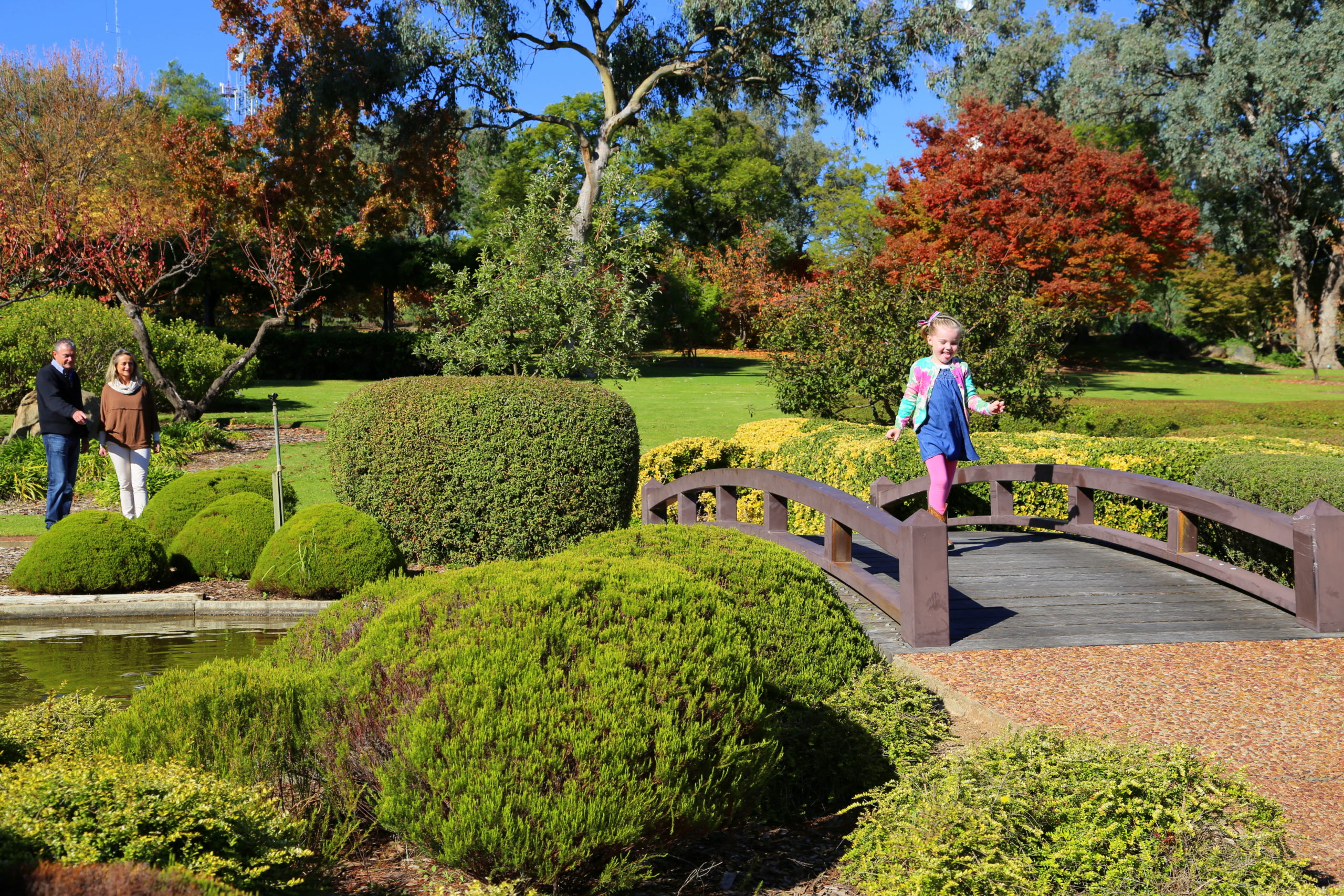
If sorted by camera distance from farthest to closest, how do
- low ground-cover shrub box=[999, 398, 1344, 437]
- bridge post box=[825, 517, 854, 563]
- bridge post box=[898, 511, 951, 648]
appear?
low ground-cover shrub box=[999, 398, 1344, 437]
bridge post box=[825, 517, 854, 563]
bridge post box=[898, 511, 951, 648]

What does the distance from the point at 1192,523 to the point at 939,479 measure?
1.83 metres

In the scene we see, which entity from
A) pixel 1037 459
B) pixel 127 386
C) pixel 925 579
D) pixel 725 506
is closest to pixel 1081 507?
pixel 1037 459

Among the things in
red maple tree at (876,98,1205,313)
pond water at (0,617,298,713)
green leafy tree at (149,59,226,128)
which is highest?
green leafy tree at (149,59,226,128)

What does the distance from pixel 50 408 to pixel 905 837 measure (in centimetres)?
945

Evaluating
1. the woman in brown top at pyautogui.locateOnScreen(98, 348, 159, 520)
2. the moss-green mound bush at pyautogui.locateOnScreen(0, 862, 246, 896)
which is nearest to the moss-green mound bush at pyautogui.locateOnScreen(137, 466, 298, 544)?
the woman in brown top at pyautogui.locateOnScreen(98, 348, 159, 520)

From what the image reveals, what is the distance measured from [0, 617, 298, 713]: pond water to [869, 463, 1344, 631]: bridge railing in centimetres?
496

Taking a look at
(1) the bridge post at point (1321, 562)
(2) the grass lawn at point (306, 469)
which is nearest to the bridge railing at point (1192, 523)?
(1) the bridge post at point (1321, 562)

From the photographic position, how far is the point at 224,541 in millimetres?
9172

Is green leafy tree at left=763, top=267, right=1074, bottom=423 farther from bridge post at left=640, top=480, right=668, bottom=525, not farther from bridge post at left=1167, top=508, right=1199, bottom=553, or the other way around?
bridge post at left=1167, top=508, right=1199, bottom=553

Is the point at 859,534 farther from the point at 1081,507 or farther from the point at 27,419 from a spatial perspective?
the point at 27,419

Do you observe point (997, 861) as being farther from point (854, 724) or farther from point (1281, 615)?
point (1281, 615)

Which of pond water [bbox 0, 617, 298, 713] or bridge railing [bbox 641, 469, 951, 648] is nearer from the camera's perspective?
bridge railing [bbox 641, 469, 951, 648]

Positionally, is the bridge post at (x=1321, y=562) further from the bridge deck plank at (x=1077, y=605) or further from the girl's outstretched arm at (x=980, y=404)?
the girl's outstretched arm at (x=980, y=404)

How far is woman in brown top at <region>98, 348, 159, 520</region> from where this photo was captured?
970 centimetres
